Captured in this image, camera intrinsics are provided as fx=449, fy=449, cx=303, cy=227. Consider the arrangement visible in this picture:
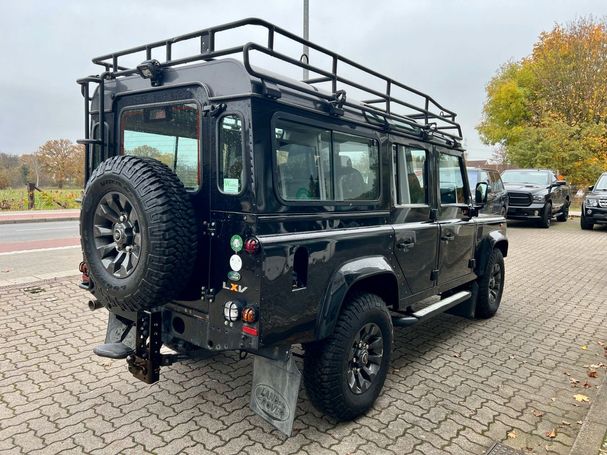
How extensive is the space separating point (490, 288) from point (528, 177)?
1230 cm

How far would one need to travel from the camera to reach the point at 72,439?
285cm

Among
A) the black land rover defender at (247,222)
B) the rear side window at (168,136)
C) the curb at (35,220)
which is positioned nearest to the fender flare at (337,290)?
the black land rover defender at (247,222)

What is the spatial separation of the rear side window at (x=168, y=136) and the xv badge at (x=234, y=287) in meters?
0.66

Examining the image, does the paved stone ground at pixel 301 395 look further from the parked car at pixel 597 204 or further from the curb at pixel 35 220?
the curb at pixel 35 220

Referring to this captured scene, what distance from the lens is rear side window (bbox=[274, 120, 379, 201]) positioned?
274 cm

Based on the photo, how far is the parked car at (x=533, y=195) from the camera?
15.2 m

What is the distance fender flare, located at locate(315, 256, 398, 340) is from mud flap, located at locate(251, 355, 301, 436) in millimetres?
288

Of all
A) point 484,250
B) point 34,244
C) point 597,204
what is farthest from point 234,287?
point 597,204

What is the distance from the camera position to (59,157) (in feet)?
104

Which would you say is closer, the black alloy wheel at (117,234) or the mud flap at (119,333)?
the black alloy wheel at (117,234)

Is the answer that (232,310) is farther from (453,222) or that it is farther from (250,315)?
(453,222)

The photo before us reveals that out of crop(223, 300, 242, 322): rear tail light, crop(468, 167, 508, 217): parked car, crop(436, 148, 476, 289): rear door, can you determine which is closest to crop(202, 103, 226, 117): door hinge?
crop(223, 300, 242, 322): rear tail light

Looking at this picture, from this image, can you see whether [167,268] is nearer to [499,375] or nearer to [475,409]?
[475,409]

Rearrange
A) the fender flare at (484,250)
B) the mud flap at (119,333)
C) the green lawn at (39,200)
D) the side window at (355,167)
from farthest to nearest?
the green lawn at (39,200), the fender flare at (484,250), the mud flap at (119,333), the side window at (355,167)
